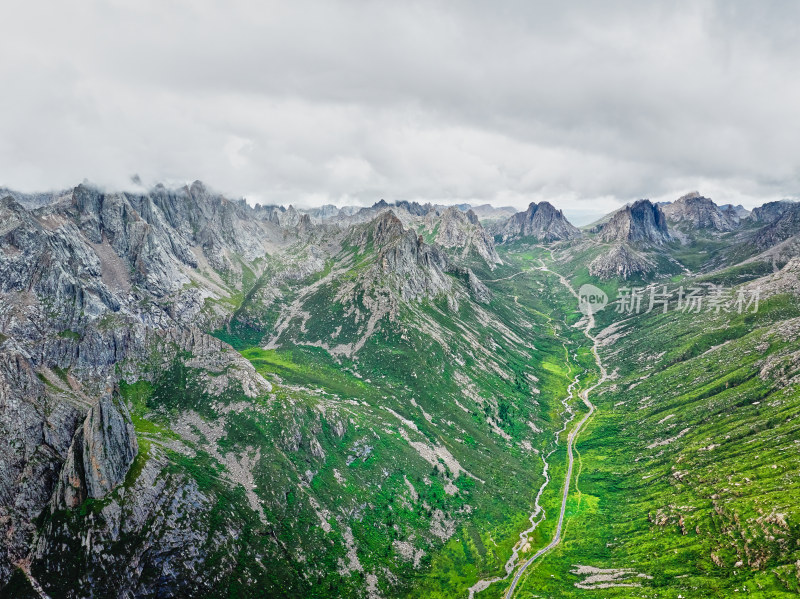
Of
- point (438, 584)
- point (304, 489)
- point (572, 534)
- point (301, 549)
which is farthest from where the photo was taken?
point (572, 534)

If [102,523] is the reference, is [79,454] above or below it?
above

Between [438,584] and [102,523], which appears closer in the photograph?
[102,523]

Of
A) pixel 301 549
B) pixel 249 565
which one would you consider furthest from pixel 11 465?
pixel 301 549

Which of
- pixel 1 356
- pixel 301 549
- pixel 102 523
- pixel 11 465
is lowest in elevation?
pixel 301 549

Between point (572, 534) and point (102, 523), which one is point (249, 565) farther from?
point (572, 534)

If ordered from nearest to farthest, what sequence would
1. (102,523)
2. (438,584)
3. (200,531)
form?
(102,523), (200,531), (438,584)

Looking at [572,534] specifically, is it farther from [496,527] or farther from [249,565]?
[249,565]
